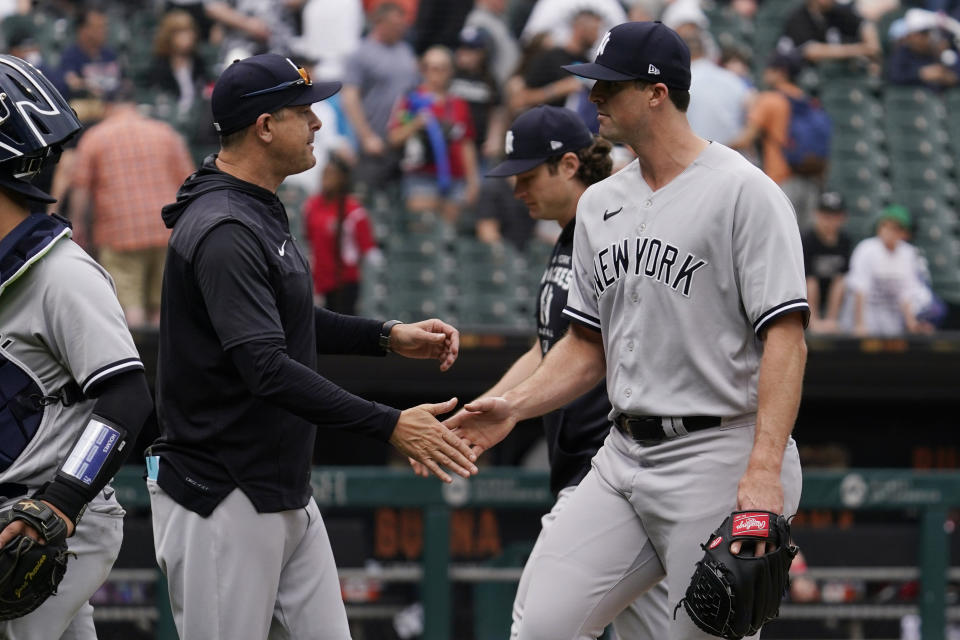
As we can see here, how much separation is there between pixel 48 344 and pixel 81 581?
22.6 inches

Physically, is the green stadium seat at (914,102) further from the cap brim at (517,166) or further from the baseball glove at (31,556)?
the baseball glove at (31,556)

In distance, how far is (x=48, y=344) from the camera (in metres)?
3.28

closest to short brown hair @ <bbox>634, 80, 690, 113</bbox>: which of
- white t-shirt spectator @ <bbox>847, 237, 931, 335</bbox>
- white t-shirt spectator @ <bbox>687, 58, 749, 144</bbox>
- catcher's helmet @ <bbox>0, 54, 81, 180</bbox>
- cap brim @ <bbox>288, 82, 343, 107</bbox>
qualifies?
cap brim @ <bbox>288, 82, 343, 107</bbox>

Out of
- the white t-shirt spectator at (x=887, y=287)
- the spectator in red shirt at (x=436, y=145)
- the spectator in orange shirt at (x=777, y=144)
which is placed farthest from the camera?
the spectator in orange shirt at (x=777, y=144)

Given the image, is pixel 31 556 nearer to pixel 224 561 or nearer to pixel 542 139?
pixel 224 561

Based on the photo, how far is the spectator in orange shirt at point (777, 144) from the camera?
972 centimetres

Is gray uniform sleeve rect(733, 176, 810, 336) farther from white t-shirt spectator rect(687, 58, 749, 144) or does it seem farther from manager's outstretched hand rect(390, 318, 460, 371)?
white t-shirt spectator rect(687, 58, 749, 144)

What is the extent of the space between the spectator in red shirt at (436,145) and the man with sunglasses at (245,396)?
5644 mm

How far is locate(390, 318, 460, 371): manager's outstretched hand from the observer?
4070 millimetres

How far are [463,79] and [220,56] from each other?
168 cm

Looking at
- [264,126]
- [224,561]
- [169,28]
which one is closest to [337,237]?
[169,28]

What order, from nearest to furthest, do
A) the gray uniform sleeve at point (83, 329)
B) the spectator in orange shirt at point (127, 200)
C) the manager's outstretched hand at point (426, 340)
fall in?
1. the gray uniform sleeve at point (83, 329)
2. the manager's outstretched hand at point (426, 340)
3. the spectator in orange shirt at point (127, 200)

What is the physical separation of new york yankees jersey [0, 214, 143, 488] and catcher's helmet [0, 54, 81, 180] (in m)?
0.14

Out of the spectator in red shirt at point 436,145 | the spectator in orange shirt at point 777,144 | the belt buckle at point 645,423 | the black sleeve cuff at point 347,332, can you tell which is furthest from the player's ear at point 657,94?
the spectator in orange shirt at point 777,144
